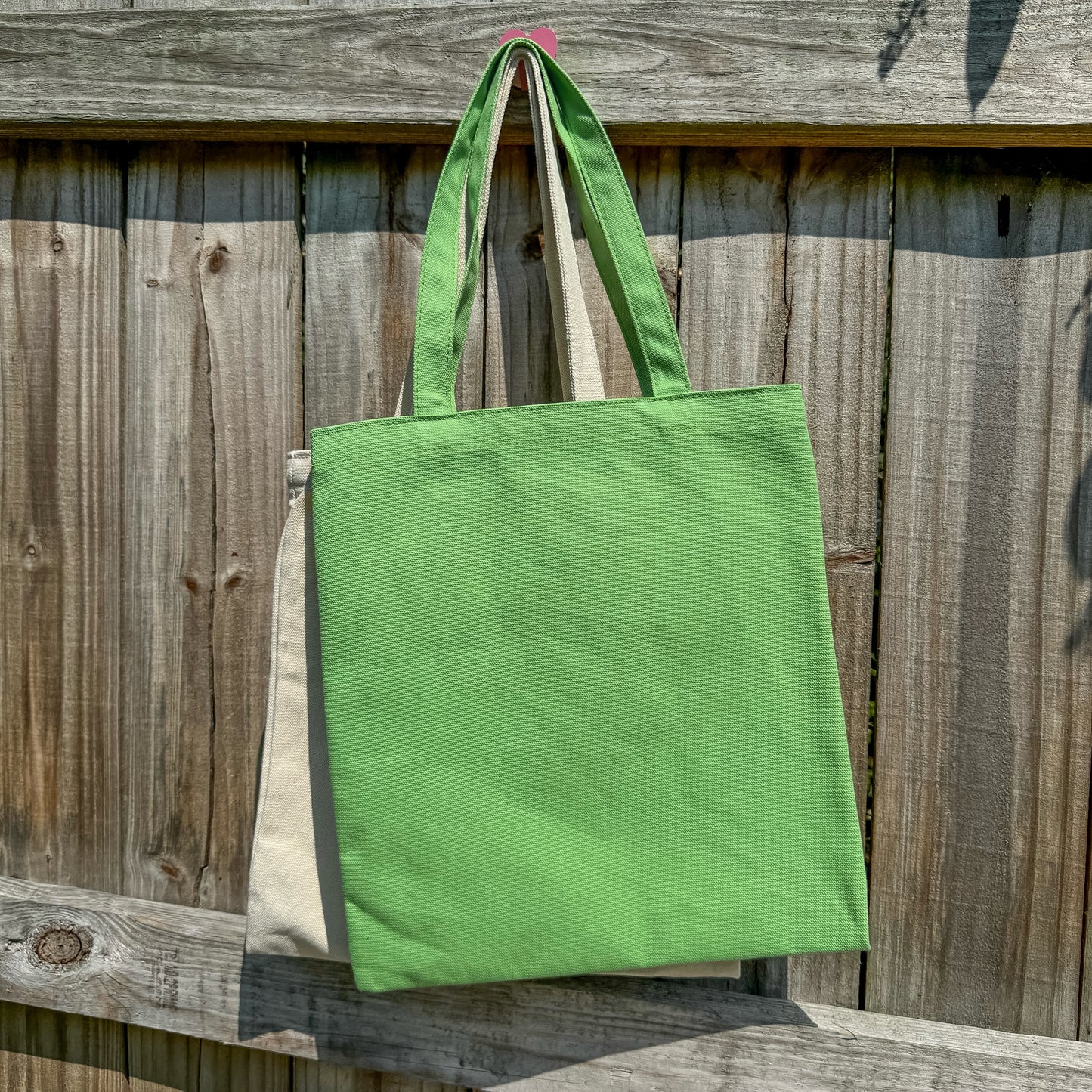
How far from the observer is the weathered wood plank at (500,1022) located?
35.2 inches

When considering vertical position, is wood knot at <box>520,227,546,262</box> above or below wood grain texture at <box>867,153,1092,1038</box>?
above

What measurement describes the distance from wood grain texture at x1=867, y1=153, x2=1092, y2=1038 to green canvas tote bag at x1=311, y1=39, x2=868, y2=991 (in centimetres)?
18

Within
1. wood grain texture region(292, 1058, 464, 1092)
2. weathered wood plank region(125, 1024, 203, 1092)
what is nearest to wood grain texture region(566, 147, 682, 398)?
wood grain texture region(292, 1058, 464, 1092)

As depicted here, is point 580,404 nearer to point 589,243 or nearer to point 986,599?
point 589,243

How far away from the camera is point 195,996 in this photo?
1.00 metres

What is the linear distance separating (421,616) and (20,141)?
78 centimetres

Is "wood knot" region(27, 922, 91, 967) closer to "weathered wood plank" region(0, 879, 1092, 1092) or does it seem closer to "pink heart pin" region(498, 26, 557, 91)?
"weathered wood plank" region(0, 879, 1092, 1092)

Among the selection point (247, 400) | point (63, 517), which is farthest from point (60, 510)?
point (247, 400)

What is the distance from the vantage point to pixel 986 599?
894mm

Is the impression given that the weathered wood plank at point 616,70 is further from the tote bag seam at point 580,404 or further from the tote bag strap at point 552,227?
the tote bag seam at point 580,404

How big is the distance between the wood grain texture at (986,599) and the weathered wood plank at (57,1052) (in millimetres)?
964

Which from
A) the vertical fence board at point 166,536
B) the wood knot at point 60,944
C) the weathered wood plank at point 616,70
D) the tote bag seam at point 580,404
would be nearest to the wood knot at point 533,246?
the weathered wood plank at point 616,70

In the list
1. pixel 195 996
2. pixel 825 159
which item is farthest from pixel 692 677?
pixel 195 996

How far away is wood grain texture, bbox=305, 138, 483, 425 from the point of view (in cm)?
93
